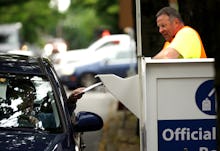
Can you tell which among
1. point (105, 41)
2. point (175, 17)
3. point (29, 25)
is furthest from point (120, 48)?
point (29, 25)

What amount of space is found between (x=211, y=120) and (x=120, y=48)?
62.9ft

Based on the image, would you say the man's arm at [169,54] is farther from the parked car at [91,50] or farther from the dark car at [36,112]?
the parked car at [91,50]

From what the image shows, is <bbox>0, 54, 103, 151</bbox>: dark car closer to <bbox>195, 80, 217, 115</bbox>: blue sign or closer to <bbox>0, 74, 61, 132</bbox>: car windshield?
<bbox>0, 74, 61, 132</bbox>: car windshield

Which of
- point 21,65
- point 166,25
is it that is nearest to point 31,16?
point 21,65

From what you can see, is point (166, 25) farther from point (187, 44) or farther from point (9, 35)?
point (9, 35)

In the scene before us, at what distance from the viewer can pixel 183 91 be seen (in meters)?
6.08

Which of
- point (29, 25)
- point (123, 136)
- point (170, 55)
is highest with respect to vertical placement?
point (29, 25)

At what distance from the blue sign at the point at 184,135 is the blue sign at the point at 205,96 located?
108 mm

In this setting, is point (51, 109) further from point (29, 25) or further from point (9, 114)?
point (29, 25)

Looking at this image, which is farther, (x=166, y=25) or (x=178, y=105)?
(x=166, y=25)

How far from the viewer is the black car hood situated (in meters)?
5.68

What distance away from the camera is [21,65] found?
6.99 meters

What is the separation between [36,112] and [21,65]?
653mm

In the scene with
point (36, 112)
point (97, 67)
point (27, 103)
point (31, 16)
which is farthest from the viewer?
point (31, 16)
